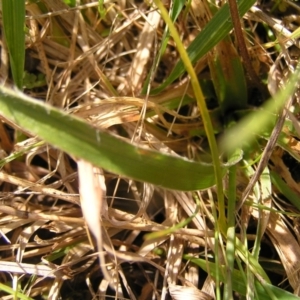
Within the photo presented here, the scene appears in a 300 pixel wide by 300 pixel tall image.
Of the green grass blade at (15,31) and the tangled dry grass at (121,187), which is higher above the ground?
the green grass blade at (15,31)

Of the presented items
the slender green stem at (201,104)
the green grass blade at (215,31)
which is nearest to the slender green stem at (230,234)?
the slender green stem at (201,104)

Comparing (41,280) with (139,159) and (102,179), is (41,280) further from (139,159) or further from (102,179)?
(139,159)

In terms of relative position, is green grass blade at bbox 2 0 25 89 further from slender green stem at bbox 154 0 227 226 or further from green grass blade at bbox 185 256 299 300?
green grass blade at bbox 185 256 299 300

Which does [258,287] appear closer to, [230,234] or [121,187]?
[230,234]

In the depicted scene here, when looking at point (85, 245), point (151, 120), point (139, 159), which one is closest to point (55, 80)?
point (151, 120)

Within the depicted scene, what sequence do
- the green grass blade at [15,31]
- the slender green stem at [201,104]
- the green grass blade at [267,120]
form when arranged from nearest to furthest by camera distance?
1. the slender green stem at [201,104]
2. the green grass blade at [267,120]
3. the green grass blade at [15,31]

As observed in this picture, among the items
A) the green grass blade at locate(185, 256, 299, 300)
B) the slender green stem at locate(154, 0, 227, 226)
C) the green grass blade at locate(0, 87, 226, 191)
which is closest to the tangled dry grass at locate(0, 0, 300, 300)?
the green grass blade at locate(185, 256, 299, 300)

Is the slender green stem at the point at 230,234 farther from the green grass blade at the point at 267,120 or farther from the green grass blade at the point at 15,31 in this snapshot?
the green grass blade at the point at 15,31
